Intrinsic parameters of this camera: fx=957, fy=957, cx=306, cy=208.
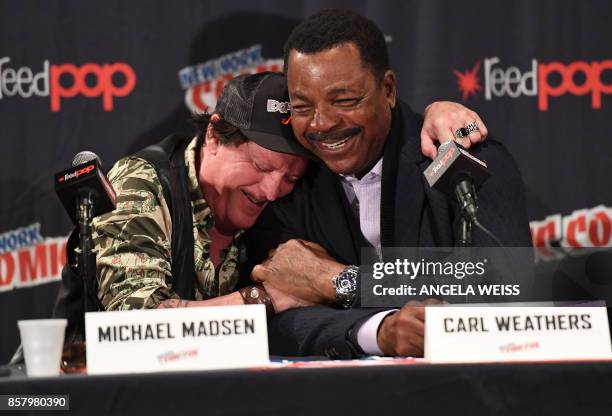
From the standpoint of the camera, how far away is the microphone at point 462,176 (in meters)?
1.87

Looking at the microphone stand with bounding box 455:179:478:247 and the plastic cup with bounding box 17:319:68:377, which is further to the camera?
the microphone stand with bounding box 455:179:478:247

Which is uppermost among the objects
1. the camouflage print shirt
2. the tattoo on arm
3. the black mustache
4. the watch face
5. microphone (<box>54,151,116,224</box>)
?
the black mustache

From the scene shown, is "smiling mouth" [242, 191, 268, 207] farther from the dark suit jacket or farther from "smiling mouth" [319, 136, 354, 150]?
"smiling mouth" [319, 136, 354, 150]

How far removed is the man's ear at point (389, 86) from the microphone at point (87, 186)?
915 mm

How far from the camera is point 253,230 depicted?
2.80m

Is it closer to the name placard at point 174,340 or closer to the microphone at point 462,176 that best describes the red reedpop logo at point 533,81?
the microphone at point 462,176

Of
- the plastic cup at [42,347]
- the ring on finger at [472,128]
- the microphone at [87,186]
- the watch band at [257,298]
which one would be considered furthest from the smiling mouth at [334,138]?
the plastic cup at [42,347]

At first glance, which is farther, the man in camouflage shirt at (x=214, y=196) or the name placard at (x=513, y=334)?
the man in camouflage shirt at (x=214, y=196)

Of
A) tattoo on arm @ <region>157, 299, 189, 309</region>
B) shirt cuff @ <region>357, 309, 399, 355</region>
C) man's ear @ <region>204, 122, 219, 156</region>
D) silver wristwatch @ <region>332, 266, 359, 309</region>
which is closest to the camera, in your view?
shirt cuff @ <region>357, 309, 399, 355</region>

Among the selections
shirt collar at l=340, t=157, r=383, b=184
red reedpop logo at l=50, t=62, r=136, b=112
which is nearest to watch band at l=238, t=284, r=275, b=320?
shirt collar at l=340, t=157, r=383, b=184

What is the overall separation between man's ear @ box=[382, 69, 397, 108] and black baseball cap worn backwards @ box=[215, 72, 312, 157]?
0.27 meters

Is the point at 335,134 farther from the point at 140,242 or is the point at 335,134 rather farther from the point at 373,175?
the point at 140,242

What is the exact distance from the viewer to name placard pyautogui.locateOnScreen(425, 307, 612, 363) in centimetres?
152

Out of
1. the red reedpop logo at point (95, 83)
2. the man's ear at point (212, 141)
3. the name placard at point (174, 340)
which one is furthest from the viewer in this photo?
the red reedpop logo at point (95, 83)
